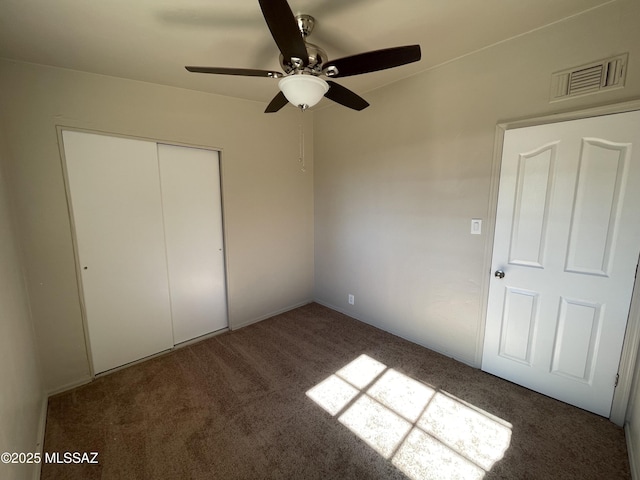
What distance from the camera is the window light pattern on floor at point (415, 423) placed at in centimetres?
154

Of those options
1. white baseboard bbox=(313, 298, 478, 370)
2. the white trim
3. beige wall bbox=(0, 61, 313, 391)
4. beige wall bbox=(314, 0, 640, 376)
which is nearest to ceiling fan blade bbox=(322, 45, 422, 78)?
beige wall bbox=(314, 0, 640, 376)

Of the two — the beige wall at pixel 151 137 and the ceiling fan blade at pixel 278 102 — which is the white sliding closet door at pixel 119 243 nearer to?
the beige wall at pixel 151 137

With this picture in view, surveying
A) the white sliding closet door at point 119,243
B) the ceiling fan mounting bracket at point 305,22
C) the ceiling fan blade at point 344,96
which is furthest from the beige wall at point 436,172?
the white sliding closet door at point 119,243

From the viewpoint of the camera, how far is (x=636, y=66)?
1.55m

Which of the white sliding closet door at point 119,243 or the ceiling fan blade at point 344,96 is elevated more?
the ceiling fan blade at point 344,96

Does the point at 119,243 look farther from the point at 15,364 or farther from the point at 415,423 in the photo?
the point at 415,423

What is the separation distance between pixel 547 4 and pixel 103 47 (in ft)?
9.40

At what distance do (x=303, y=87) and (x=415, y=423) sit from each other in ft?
7.32

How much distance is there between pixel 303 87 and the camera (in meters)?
1.42

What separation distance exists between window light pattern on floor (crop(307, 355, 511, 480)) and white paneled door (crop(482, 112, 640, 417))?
2.10 ft

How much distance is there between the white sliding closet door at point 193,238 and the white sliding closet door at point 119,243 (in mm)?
98

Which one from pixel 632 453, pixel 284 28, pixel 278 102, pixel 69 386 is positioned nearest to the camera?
pixel 284 28

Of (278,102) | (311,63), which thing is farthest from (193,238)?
(311,63)

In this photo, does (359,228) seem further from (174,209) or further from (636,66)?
(636,66)
